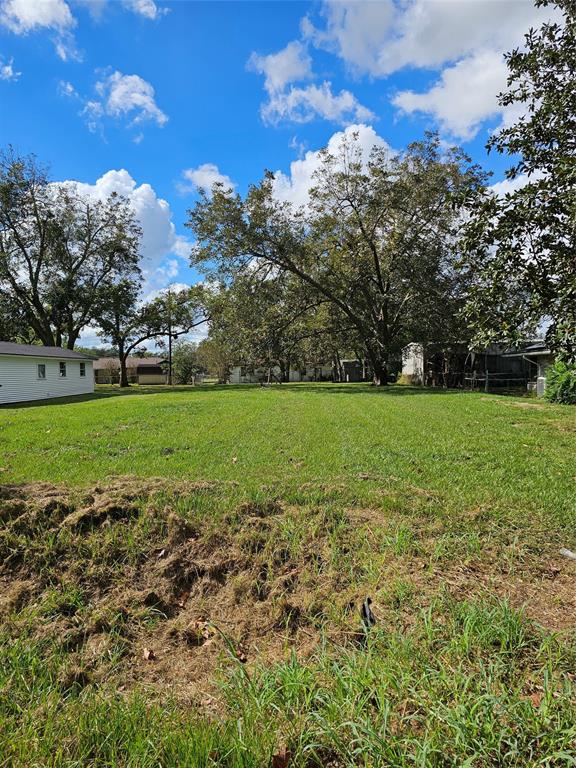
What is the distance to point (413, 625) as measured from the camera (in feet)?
7.65

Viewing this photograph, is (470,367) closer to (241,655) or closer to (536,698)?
(536,698)

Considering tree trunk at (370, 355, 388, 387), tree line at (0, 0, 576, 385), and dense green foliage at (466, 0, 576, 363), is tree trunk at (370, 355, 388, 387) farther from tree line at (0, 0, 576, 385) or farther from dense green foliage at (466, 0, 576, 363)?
dense green foliage at (466, 0, 576, 363)

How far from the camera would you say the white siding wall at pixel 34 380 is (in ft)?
61.5

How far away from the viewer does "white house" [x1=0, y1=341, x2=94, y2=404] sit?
18812mm

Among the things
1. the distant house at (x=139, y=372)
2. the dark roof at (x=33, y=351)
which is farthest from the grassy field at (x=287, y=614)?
the distant house at (x=139, y=372)

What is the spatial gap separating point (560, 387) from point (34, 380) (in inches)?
906

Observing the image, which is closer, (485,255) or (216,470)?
(485,255)

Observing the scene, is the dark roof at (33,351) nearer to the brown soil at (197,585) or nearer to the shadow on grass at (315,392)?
the shadow on grass at (315,392)

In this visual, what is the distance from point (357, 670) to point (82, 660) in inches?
60.0

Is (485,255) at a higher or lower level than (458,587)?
higher

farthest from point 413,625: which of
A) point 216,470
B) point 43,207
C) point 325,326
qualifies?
point 43,207

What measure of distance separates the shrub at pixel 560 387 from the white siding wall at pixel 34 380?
22092 mm

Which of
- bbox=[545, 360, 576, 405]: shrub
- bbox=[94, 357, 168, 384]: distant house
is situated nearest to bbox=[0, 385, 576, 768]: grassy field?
bbox=[545, 360, 576, 405]: shrub

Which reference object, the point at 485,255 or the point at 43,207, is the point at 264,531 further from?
the point at 43,207
